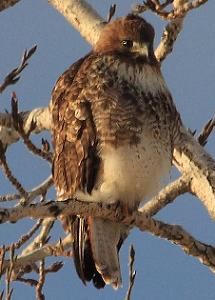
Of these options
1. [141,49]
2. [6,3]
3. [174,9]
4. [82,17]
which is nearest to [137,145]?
[141,49]

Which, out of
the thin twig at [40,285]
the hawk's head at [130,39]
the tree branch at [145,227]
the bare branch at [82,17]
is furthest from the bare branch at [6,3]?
the thin twig at [40,285]

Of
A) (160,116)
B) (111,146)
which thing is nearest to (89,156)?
(111,146)

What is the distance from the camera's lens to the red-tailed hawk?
17.7ft

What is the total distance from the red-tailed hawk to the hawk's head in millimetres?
164

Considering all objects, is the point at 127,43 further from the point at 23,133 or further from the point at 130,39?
the point at 23,133

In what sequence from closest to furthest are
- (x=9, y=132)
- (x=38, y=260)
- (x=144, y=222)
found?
(x=144, y=222)
(x=38, y=260)
(x=9, y=132)

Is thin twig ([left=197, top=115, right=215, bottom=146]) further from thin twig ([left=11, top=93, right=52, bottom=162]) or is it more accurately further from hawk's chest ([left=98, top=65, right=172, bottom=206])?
thin twig ([left=11, top=93, right=52, bottom=162])

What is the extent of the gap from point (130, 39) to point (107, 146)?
0.84m

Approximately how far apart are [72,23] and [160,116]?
4.79 feet

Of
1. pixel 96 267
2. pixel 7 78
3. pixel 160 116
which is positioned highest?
pixel 7 78

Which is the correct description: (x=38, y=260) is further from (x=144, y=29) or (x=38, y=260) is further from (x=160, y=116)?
(x=144, y=29)

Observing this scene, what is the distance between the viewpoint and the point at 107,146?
5367 mm

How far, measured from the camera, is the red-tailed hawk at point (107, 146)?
5.38 m

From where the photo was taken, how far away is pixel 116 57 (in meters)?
5.79
